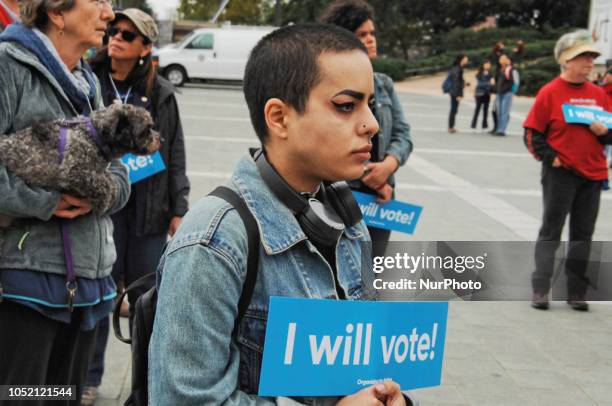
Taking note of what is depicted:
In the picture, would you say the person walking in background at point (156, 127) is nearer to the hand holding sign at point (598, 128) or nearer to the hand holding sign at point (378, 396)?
the hand holding sign at point (378, 396)

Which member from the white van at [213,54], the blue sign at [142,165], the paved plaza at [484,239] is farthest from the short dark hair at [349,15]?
the white van at [213,54]

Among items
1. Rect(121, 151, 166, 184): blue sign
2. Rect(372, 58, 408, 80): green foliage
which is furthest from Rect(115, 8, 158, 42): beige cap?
Rect(372, 58, 408, 80): green foliage

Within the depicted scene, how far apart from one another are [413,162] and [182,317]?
10795 millimetres

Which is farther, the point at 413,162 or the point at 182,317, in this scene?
the point at 413,162

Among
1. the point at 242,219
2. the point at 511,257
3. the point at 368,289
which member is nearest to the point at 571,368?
the point at 511,257

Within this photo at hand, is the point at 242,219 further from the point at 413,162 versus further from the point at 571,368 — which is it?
the point at 413,162

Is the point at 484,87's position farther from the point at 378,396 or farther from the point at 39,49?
the point at 378,396

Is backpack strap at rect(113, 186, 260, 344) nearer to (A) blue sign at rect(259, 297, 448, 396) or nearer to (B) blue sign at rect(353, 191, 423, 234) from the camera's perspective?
(A) blue sign at rect(259, 297, 448, 396)

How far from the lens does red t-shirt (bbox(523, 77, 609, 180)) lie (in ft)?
17.5

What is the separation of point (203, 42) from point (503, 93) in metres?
12.9

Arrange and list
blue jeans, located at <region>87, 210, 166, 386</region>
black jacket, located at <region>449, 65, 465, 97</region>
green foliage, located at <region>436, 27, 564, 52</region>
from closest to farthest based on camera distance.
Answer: blue jeans, located at <region>87, 210, 166, 386</region> → black jacket, located at <region>449, 65, 465, 97</region> → green foliage, located at <region>436, 27, 564, 52</region>

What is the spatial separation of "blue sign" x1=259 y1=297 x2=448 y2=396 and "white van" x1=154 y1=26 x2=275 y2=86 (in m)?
24.8

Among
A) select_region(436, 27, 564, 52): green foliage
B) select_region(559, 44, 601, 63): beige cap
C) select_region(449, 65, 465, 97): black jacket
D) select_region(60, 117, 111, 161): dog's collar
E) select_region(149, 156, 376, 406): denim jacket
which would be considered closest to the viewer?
select_region(149, 156, 376, 406): denim jacket

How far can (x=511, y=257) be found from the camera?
1.93 m
